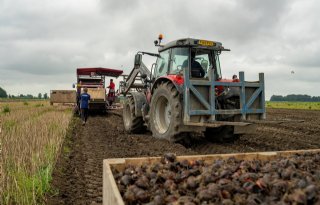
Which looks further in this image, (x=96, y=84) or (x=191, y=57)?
(x=96, y=84)

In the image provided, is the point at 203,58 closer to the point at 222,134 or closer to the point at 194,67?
the point at 194,67

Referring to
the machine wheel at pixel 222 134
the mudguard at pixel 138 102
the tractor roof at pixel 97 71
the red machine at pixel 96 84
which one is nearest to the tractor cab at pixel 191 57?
the mudguard at pixel 138 102

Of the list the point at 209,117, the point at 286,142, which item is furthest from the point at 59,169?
the point at 286,142

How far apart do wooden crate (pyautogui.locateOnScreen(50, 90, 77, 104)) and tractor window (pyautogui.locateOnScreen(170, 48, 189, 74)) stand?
12.8 meters

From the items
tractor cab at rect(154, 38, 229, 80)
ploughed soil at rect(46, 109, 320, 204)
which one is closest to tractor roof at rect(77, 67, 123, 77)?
ploughed soil at rect(46, 109, 320, 204)

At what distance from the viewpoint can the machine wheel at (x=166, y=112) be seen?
718 centimetres

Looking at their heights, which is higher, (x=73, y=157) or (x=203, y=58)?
(x=203, y=58)

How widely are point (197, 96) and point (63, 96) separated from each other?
14.7 meters

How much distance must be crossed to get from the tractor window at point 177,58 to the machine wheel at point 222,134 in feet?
5.81

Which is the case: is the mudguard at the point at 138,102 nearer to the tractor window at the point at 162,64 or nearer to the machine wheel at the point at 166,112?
the tractor window at the point at 162,64

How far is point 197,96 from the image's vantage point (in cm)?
698

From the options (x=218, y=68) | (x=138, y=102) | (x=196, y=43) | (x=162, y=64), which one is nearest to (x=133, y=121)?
(x=138, y=102)

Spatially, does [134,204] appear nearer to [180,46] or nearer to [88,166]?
[88,166]

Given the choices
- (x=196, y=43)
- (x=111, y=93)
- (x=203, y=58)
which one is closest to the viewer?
(x=196, y=43)
